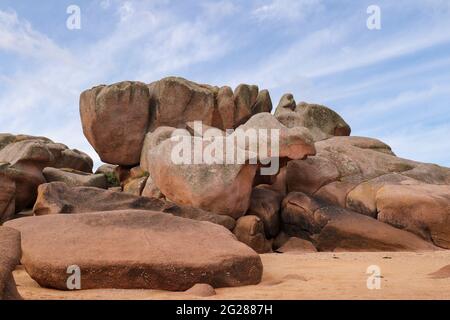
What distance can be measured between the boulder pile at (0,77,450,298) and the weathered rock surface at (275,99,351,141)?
0.06m

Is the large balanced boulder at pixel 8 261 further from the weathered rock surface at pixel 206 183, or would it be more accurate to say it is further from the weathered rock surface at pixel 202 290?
the weathered rock surface at pixel 206 183

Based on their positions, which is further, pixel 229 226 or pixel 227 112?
pixel 227 112

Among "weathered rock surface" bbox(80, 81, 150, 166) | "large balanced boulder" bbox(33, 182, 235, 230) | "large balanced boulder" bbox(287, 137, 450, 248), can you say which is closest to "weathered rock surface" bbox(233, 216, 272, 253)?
"large balanced boulder" bbox(33, 182, 235, 230)

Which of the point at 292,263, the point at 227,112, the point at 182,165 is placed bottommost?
the point at 292,263

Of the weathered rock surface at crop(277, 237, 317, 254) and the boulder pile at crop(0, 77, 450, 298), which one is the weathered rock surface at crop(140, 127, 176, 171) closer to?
the boulder pile at crop(0, 77, 450, 298)

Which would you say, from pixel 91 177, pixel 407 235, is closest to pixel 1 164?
pixel 91 177

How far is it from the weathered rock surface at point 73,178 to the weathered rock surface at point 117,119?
154 cm

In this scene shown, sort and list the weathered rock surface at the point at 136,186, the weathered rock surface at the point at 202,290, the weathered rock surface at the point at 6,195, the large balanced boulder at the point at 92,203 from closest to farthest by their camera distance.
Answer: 1. the weathered rock surface at the point at 202,290
2. the large balanced boulder at the point at 92,203
3. the weathered rock surface at the point at 6,195
4. the weathered rock surface at the point at 136,186

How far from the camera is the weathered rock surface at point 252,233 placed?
14914 mm

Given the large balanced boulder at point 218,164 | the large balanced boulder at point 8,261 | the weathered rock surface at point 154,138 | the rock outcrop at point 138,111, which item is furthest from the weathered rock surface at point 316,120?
the large balanced boulder at point 8,261

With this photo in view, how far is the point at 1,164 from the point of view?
18750 mm

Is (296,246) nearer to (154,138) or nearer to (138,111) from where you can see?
(154,138)
